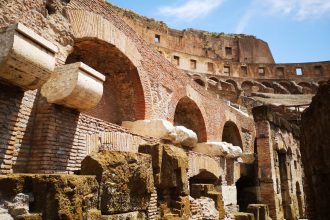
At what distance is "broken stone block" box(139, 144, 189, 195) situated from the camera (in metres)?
5.01

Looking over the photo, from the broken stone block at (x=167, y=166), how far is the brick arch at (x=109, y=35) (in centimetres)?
195

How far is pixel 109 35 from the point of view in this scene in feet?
19.3

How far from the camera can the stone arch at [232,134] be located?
12484mm

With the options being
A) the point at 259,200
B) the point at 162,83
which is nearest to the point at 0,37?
the point at 162,83

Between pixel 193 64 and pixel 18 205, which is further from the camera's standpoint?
pixel 193 64

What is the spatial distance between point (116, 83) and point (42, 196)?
190 inches

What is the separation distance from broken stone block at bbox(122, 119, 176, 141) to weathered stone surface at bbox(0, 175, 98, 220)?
3.97 metres

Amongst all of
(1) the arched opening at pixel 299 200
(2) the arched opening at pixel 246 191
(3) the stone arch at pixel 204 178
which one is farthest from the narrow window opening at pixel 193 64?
(3) the stone arch at pixel 204 178

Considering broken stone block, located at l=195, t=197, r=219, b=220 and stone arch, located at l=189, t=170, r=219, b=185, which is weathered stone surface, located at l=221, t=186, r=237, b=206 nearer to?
stone arch, located at l=189, t=170, r=219, b=185

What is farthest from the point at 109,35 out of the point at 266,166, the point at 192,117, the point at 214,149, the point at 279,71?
the point at 279,71

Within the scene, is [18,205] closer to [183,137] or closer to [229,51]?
[183,137]

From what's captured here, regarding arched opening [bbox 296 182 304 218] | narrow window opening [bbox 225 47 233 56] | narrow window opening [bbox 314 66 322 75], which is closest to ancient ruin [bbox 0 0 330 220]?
arched opening [bbox 296 182 304 218]

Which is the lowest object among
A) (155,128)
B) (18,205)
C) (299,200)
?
(18,205)

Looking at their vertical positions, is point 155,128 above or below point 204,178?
above
